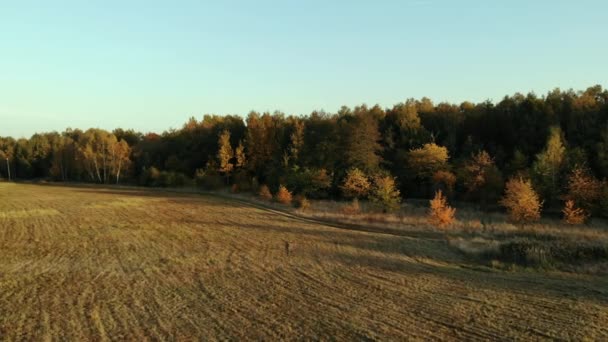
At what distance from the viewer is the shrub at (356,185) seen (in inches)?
2291

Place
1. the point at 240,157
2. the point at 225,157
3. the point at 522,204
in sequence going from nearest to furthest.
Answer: the point at 522,204 < the point at 225,157 < the point at 240,157

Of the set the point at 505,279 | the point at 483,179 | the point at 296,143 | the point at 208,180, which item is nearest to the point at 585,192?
the point at 483,179

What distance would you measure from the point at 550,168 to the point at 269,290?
45650 mm

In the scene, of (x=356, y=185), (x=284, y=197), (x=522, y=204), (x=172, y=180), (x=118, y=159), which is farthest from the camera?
(x=118, y=159)

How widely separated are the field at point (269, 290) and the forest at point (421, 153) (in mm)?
25202

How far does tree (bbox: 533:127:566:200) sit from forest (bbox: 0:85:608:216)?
117mm

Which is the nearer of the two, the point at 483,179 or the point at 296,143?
the point at 483,179

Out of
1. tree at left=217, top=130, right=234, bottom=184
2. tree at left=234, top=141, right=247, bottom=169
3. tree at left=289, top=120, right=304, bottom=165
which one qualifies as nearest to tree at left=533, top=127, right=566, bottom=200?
tree at left=289, top=120, right=304, bottom=165

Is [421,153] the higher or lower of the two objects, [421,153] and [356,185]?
the higher

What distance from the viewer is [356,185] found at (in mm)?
59062

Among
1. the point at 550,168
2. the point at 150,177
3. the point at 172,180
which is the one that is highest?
the point at 550,168

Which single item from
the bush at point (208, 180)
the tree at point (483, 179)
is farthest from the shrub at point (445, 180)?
the bush at point (208, 180)

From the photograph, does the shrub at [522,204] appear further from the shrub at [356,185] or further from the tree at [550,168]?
the shrub at [356,185]

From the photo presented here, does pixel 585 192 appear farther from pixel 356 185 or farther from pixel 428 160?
pixel 356 185
